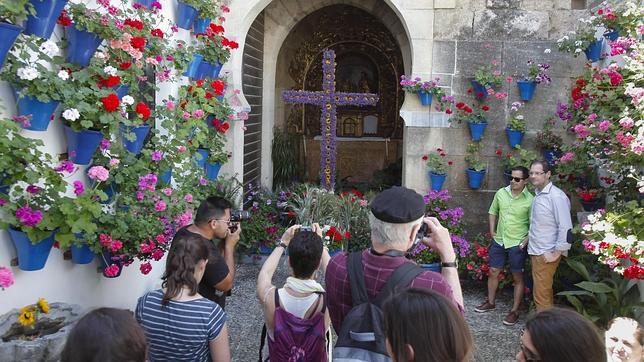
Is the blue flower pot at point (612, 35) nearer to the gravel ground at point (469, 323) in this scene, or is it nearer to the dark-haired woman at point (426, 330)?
the gravel ground at point (469, 323)

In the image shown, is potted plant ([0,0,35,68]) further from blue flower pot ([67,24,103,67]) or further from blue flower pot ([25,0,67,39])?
blue flower pot ([67,24,103,67])

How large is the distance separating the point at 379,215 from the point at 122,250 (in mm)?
2063

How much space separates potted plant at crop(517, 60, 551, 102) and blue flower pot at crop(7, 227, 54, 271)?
16.7 feet

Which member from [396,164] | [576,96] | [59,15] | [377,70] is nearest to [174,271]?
[59,15]

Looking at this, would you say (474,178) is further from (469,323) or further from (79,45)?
(79,45)

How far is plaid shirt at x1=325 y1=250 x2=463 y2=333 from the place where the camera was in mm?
2160

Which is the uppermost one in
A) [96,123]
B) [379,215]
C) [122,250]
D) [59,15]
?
[59,15]

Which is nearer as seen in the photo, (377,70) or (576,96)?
(576,96)

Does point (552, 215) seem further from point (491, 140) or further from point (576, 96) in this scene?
point (491, 140)

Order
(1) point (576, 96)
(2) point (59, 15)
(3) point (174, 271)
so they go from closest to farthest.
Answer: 1. (3) point (174, 271)
2. (2) point (59, 15)
3. (1) point (576, 96)

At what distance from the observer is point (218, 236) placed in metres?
3.74

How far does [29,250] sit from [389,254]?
1.96 metres

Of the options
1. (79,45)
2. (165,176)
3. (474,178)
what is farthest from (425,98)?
(79,45)

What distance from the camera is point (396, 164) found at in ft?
29.9
